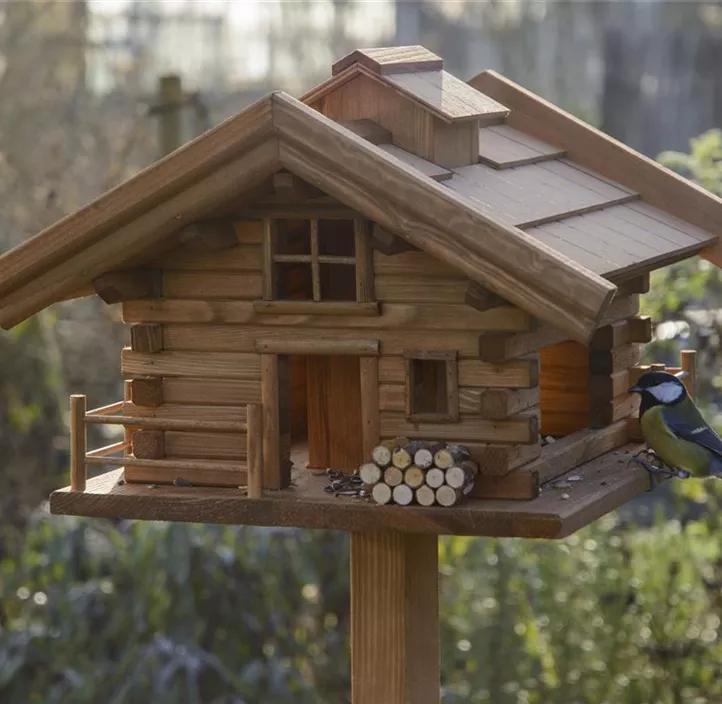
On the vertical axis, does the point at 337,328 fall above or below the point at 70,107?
below

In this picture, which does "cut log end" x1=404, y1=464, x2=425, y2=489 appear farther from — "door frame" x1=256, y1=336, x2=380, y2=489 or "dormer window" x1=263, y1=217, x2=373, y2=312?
"dormer window" x1=263, y1=217, x2=373, y2=312

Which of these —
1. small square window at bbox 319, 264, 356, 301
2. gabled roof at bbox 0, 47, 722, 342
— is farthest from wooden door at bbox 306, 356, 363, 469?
gabled roof at bbox 0, 47, 722, 342

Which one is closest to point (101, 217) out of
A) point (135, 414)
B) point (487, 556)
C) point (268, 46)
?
point (135, 414)

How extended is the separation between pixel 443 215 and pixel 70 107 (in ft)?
22.5

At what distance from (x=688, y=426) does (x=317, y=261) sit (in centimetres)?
107

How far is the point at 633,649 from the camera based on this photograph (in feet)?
19.9

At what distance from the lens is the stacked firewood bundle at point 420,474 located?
3.01 metres

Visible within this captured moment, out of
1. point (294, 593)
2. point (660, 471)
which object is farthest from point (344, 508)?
point (294, 593)

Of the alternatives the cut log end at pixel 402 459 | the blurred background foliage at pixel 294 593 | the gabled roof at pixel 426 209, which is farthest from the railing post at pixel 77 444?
the blurred background foliage at pixel 294 593

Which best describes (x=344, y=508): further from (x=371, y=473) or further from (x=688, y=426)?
(x=688, y=426)

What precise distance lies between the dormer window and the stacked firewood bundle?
0.35 metres

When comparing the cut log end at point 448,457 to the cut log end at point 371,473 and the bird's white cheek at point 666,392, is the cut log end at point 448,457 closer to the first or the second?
the cut log end at point 371,473

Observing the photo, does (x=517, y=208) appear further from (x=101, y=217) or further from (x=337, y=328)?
(x=101, y=217)

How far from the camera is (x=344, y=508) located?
3059mm
